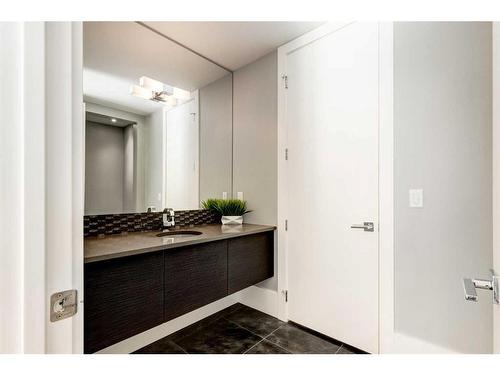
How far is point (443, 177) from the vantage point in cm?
144

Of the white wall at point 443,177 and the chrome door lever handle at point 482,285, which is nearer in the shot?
the chrome door lever handle at point 482,285

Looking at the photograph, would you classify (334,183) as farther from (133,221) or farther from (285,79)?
(133,221)

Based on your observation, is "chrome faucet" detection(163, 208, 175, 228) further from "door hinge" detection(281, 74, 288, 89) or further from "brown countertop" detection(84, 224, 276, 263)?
"door hinge" detection(281, 74, 288, 89)

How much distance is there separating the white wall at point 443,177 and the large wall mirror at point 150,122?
63.0 inches

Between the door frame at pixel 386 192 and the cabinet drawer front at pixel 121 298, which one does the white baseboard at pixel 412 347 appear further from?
the cabinet drawer front at pixel 121 298

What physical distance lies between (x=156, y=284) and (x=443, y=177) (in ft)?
5.80

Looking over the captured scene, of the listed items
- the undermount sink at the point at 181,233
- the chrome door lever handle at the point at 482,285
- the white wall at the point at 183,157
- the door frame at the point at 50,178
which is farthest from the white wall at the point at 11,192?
the white wall at the point at 183,157

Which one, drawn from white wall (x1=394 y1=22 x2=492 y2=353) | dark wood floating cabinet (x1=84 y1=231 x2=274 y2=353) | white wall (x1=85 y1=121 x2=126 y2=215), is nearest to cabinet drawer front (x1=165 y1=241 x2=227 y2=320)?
dark wood floating cabinet (x1=84 y1=231 x2=274 y2=353)

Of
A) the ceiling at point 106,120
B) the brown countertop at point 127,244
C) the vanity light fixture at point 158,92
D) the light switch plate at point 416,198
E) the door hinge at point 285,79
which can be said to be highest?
the door hinge at point 285,79

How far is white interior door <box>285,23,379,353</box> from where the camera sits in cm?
171

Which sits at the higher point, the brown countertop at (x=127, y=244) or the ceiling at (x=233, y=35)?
the ceiling at (x=233, y=35)

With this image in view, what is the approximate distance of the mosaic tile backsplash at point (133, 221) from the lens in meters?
1.74
